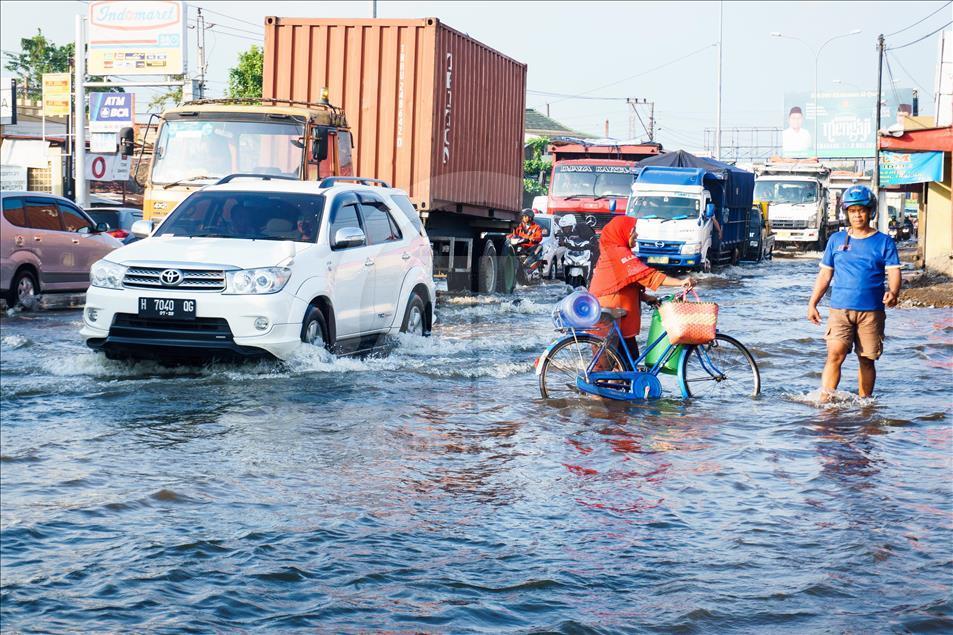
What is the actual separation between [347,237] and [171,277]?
163 centimetres

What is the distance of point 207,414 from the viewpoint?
29.1 ft

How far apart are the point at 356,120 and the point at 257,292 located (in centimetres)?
848

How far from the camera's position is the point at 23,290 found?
1738 centimetres

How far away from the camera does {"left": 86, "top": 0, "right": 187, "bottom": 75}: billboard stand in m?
44.9

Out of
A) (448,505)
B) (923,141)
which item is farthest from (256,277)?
(923,141)

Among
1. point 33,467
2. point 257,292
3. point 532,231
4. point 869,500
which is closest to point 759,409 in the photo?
point 869,500

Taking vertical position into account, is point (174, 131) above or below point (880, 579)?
above

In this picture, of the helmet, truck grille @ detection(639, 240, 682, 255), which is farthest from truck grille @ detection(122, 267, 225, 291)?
truck grille @ detection(639, 240, 682, 255)

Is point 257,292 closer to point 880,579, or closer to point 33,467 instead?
point 33,467

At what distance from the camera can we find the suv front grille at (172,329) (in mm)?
10125

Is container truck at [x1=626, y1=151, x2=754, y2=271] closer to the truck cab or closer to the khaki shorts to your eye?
the truck cab

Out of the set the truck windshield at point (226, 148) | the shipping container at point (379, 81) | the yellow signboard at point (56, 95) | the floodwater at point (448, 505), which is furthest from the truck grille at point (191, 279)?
the yellow signboard at point (56, 95)

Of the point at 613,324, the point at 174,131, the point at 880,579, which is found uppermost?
the point at 174,131

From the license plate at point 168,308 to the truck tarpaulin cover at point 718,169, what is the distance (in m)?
23.5
